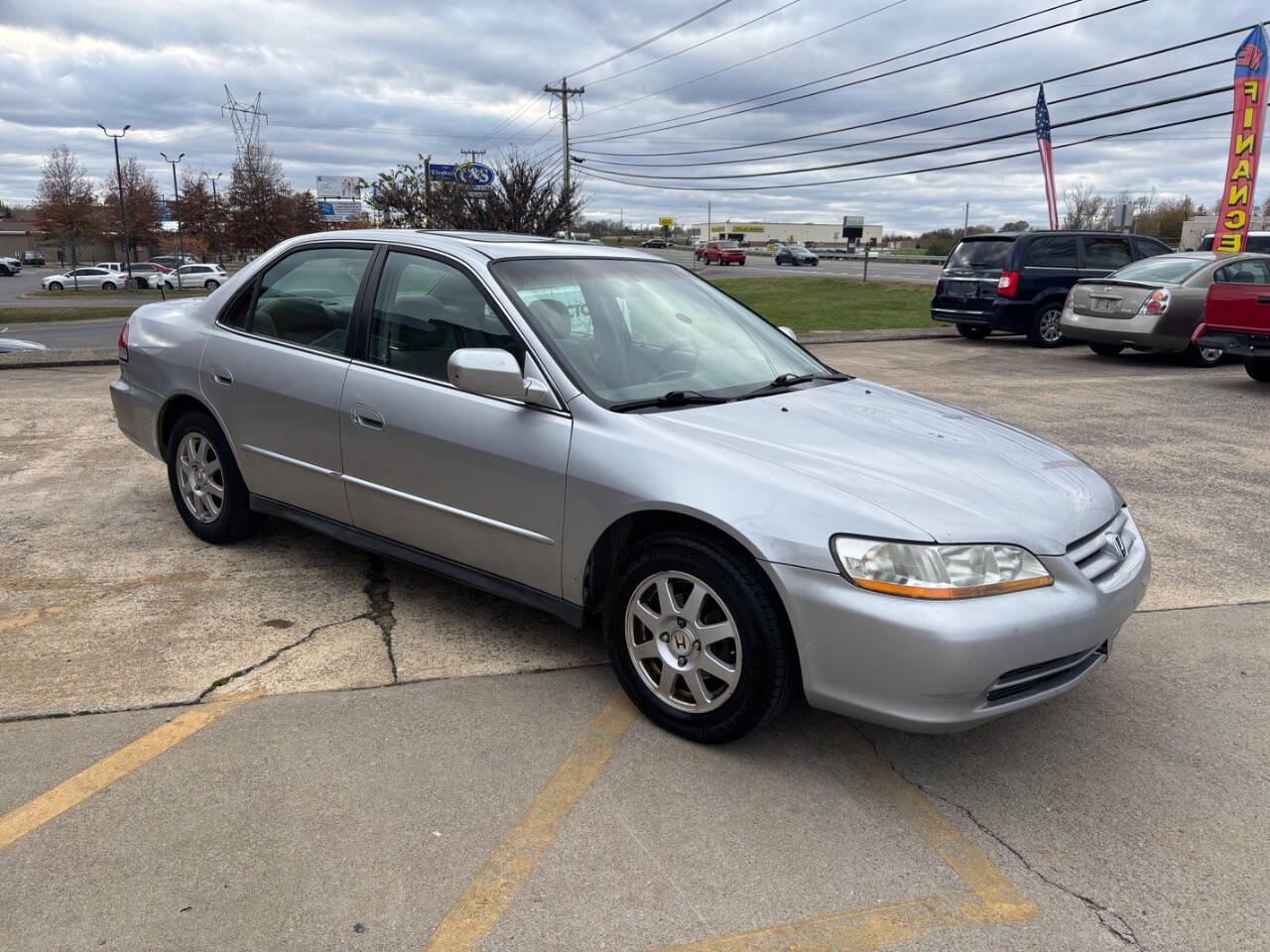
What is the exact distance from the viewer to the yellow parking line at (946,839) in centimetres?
248

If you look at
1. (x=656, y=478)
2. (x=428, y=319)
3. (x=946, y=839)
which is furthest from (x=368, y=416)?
(x=946, y=839)

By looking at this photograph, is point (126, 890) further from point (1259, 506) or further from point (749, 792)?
point (1259, 506)

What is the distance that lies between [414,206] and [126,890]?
2128 cm

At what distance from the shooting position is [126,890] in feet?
8.08

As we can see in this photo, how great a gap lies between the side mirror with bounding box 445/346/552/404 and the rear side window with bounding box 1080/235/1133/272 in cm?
1373

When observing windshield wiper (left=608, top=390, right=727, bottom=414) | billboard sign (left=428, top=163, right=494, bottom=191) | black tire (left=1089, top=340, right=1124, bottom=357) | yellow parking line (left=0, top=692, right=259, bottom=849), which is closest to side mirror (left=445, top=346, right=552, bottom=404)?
windshield wiper (left=608, top=390, right=727, bottom=414)

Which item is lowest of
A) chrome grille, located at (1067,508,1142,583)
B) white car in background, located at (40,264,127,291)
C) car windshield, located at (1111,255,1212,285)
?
chrome grille, located at (1067,508,1142,583)

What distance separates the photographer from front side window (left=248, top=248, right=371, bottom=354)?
168 inches

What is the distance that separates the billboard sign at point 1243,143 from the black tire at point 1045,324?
537 cm

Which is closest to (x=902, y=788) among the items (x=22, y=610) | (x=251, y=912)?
(x=251, y=912)

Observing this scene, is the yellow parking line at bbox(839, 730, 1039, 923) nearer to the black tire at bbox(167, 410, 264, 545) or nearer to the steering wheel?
the steering wheel

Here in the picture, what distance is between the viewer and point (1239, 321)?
33.6 ft

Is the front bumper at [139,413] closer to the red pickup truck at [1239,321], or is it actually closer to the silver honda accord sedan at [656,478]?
the silver honda accord sedan at [656,478]

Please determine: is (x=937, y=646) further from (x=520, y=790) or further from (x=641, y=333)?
(x=641, y=333)
